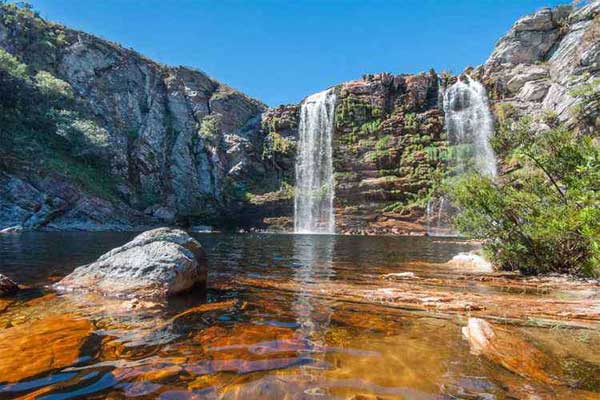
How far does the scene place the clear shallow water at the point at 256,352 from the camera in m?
3.45

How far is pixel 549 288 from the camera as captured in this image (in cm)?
901

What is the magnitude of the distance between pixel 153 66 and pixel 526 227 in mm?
70907

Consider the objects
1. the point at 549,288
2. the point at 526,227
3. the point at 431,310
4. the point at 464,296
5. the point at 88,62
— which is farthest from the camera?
the point at 88,62

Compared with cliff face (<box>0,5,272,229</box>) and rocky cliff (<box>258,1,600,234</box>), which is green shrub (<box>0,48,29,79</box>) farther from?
rocky cliff (<box>258,1,600,234</box>)

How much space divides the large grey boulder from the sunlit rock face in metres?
47.9

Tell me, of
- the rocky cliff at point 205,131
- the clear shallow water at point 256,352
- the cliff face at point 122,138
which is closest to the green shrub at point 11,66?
the rocky cliff at point 205,131

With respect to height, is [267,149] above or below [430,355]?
above

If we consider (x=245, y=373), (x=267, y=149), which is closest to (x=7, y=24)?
(x=267, y=149)

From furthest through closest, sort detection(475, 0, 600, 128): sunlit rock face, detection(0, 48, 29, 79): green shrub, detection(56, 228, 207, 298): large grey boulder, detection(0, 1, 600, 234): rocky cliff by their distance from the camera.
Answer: detection(0, 48, 29, 79): green shrub → detection(0, 1, 600, 234): rocky cliff → detection(475, 0, 600, 128): sunlit rock face → detection(56, 228, 207, 298): large grey boulder

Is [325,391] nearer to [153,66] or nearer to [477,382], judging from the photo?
[477,382]

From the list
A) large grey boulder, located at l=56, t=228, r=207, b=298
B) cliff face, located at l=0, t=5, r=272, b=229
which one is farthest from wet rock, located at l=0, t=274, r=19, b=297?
cliff face, located at l=0, t=5, r=272, b=229

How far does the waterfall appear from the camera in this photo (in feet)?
156

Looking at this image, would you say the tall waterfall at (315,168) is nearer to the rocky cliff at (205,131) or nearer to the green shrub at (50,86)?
the rocky cliff at (205,131)

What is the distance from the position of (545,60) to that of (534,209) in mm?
54803
